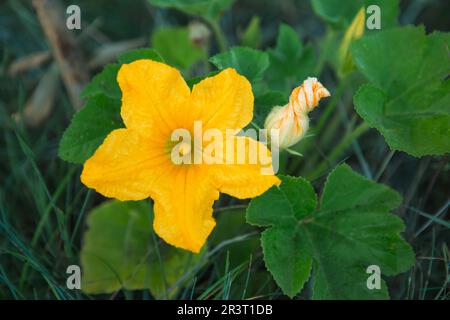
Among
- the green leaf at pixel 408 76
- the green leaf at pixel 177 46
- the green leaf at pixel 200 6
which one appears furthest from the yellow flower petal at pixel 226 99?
the green leaf at pixel 177 46

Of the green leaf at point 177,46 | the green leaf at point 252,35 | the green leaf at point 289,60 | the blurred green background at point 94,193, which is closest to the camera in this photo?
the blurred green background at point 94,193

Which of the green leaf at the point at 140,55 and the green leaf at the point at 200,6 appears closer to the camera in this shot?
the green leaf at the point at 140,55

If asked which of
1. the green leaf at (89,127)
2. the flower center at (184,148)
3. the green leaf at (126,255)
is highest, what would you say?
the green leaf at (89,127)

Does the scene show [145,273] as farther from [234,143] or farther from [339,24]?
[339,24]

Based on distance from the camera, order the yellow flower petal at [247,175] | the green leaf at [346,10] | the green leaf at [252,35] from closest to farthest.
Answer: the yellow flower petal at [247,175] < the green leaf at [346,10] < the green leaf at [252,35]

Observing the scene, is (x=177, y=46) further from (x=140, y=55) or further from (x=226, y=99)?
(x=226, y=99)

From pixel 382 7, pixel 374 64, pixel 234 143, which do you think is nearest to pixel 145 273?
pixel 234 143

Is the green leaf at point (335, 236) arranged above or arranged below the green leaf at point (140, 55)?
below

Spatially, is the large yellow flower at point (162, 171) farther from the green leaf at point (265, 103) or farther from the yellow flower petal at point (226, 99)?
the green leaf at point (265, 103)
